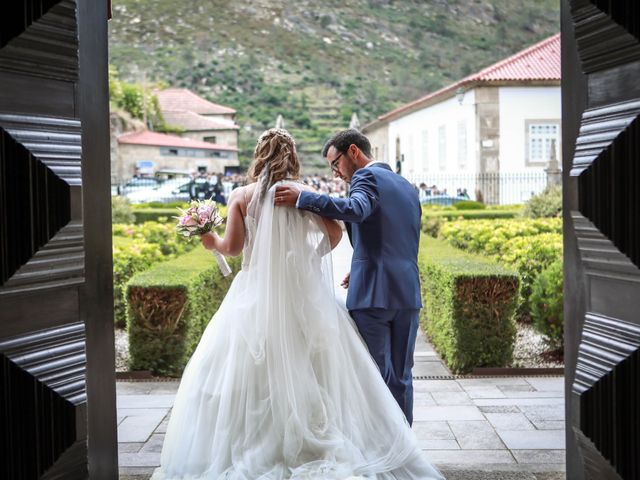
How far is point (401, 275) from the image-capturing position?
4.20 meters

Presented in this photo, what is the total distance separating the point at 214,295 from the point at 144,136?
166 feet

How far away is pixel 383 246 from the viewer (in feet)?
13.8

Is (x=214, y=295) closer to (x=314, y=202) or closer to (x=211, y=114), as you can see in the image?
(x=314, y=202)

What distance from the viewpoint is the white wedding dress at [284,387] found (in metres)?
3.80

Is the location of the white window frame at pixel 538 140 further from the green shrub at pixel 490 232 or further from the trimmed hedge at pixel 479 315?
the trimmed hedge at pixel 479 315

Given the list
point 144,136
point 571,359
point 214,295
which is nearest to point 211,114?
point 144,136

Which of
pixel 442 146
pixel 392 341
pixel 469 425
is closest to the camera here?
pixel 392 341

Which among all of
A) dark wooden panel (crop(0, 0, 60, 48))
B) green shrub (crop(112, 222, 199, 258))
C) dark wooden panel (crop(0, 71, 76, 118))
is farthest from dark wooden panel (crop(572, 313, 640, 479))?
green shrub (crop(112, 222, 199, 258))

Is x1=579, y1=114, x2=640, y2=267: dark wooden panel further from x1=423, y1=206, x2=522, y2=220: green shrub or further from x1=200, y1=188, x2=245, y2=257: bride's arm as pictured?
x1=423, y1=206, x2=522, y2=220: green shrub

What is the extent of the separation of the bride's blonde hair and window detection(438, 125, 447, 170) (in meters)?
31.3

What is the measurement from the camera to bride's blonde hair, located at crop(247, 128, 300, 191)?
4055mm

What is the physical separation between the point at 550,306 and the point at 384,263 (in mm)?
3711

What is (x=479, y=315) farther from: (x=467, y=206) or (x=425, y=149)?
(x=425, y=149)

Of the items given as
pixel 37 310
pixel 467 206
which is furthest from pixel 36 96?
pixel 467 206
